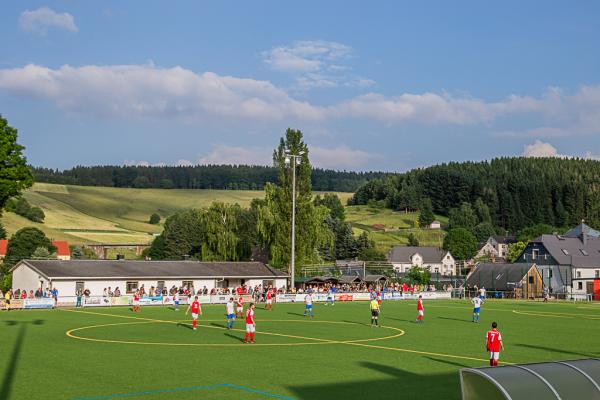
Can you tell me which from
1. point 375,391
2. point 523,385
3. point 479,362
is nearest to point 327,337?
point 479,362

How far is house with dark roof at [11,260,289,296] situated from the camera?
65.9 metres

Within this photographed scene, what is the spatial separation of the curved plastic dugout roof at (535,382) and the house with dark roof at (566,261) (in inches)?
3933

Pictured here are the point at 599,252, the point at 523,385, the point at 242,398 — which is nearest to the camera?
the point at 523,385

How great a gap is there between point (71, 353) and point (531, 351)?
765 inches

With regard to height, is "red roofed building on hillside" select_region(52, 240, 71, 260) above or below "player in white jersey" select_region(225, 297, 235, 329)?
above

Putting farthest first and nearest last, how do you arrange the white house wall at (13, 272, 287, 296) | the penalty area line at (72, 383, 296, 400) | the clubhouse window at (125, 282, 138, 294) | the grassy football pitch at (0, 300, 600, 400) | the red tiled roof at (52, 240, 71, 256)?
the red tiled roof at (52, 240, 71, 256) → the clubhouse window at (125, 282, 138, 294) → the white house wall at (13, 272, 287, 296) → the grassy football pitch at (0, 300, 600, 400) → the penalty area line at (72, 383, 296, 400)

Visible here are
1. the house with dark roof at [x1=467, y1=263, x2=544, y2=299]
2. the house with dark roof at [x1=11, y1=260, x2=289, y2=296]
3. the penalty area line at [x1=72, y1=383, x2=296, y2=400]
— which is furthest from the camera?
the house with dark roof at [x1=467, y1=263, x2=544, y2=299]

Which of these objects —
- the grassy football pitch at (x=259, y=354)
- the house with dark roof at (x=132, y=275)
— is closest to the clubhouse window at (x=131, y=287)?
the house with dark roof at (x=132, y=275)

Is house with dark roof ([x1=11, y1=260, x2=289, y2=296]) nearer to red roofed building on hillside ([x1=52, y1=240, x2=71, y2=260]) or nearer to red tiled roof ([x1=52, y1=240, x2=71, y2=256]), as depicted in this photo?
red roofed building on hillside ([x1=52, y1=240, x2=71, y2=260])

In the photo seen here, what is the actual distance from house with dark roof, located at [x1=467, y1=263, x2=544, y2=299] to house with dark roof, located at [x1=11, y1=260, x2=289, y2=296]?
31284mm

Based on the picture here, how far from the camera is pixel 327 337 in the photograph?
36125 millimetres

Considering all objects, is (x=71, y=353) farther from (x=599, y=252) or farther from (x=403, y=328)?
(x=599, y=252)

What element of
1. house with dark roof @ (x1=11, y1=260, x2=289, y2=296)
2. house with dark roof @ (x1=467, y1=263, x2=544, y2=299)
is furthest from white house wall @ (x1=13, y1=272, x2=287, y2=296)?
house with dark roof @ (x1=467, y1=263, x2=544, y2=299)

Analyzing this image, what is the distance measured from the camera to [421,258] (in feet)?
591
